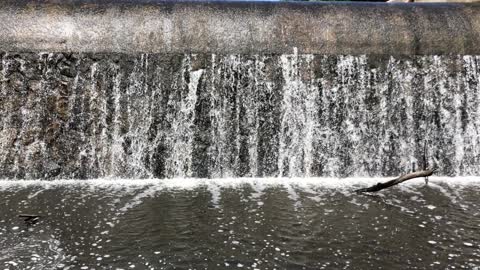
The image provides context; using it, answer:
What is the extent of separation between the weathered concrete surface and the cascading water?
0.60ft

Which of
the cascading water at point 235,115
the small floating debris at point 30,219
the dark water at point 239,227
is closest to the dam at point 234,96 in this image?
the cascading water at point 235,115

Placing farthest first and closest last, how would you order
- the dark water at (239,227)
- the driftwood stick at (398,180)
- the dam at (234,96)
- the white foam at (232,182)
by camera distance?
1. the dam at (234,96)
2. the white foam at (232,182)
3. the driftwood stick at (398,180)
4. the dark water at (239,227)

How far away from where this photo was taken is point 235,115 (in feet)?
25.2

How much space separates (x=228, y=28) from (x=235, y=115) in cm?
137

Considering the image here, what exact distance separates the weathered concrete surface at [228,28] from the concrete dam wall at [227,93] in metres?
0.02

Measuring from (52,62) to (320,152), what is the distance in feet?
13.7

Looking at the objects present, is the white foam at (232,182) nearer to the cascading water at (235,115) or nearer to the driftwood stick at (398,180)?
the cascading water at (235,115)

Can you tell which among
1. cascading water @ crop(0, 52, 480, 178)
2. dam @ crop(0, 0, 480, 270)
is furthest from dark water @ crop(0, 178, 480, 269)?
cascading water @ crop(0, 52, 480, 178)

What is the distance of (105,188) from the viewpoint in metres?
6.63

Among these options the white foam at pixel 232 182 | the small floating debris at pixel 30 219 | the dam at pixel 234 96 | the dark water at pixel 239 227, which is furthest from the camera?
the dam at pixel 234 96

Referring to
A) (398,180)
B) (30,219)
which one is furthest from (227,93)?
(30,219)

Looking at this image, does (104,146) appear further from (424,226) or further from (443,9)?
(443,9)

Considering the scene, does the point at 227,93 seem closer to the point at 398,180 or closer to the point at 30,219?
the point at 398,180

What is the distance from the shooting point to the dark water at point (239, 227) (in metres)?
3.86
